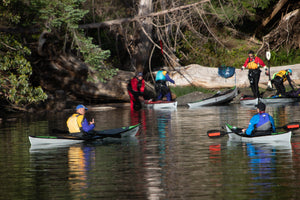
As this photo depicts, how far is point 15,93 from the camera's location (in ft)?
80.1

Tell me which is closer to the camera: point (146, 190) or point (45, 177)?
point (146, 190)

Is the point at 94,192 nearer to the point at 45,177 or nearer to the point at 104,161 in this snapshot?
the point at 45,177

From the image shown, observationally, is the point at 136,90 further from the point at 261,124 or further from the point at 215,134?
the point at 261,124

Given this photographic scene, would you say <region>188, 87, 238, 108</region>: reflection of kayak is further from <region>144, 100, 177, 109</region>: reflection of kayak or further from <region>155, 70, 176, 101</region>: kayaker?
<region>155, 70, 176, 101</region>: kayaker

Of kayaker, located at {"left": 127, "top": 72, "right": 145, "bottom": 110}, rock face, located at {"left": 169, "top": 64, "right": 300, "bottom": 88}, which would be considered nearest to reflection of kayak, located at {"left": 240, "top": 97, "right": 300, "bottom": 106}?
rock face, located at {"left": 169, "top": 64, "right": 300, "bottom": 88}

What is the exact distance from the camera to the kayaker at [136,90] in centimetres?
2953

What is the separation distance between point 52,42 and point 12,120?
14.9 ft

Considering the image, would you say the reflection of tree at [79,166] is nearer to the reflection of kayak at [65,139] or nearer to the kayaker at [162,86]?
the reflection of kayak at [65,139]

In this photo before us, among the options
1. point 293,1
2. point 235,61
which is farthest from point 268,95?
point 293,1

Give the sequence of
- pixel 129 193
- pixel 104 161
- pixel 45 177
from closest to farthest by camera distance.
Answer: pixel 129 193, pixel 45 177, pixel 104 161

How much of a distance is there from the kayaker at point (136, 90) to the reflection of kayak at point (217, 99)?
2.97m

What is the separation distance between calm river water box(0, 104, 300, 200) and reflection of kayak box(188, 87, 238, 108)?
9923mm

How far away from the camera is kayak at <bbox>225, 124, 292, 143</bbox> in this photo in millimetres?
13555

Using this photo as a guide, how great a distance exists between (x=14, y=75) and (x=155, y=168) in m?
14.3
